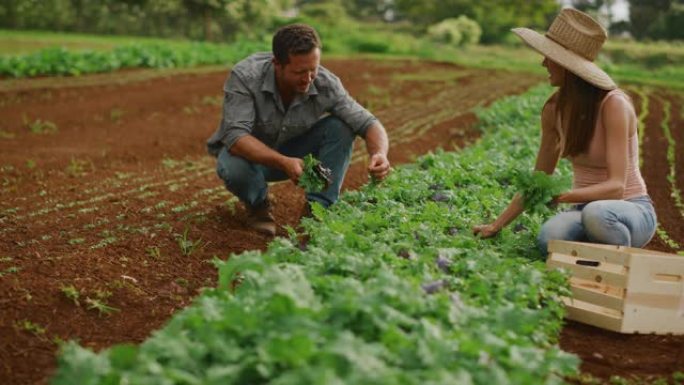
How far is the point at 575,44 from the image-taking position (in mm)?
4398

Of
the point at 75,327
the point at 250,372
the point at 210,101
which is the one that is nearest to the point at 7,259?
the point at 75,327

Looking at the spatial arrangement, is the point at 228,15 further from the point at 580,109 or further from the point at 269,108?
the point at 580,109

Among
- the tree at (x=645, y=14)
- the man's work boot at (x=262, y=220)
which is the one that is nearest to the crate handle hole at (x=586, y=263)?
the man's work boot at (x=262, y=220)

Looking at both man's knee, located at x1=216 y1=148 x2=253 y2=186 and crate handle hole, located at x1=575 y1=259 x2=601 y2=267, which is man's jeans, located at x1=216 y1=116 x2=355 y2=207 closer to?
man's knee, located at x1=216 y1=148 x2=253 y2=186

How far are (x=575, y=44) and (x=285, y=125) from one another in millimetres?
2115

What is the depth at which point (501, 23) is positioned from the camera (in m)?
39.3

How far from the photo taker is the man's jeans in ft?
17.8

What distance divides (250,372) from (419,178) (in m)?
3.46

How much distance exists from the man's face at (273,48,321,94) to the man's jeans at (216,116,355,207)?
44 cm

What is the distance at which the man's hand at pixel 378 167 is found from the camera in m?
5.18

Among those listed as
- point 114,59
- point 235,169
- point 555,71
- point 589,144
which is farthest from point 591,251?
point 114,59

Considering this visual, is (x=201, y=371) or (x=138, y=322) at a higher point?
(x=201, y=371)

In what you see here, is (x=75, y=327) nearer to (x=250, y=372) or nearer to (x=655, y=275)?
(x=250, y=372)

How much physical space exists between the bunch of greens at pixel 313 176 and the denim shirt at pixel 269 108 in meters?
0.52
